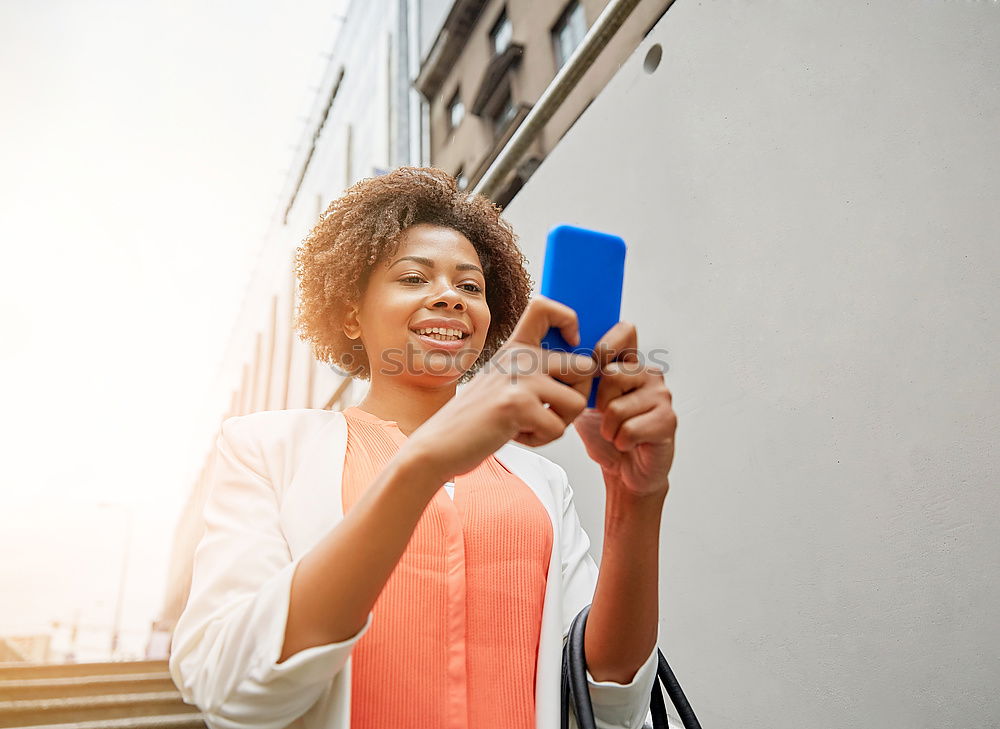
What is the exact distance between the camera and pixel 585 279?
80 centimetres

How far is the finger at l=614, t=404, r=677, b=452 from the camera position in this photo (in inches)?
32.6

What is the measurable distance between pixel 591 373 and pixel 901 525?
0.95 m

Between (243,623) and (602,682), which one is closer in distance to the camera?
(243,623)

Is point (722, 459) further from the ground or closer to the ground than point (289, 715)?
further from the ground

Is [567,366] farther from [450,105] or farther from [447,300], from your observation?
[450,105]

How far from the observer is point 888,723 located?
4.23ft

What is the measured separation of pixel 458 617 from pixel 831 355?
3.57ft

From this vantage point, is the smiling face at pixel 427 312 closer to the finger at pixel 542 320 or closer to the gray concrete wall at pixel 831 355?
the finger at pixel 542 320

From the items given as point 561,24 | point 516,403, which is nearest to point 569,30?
point 561,24

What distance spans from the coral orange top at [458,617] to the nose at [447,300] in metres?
0.28

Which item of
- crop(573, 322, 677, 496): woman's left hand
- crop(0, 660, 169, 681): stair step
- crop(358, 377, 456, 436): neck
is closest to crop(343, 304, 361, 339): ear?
crop(358, 377, 456, 436): neck

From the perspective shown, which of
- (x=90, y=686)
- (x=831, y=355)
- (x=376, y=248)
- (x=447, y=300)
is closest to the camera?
(x=447, y=300)

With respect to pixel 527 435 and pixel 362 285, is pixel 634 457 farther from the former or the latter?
pixel 362 285

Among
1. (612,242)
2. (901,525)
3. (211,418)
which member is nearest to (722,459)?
(901,525)
